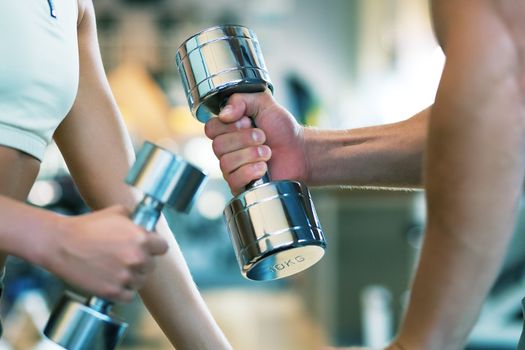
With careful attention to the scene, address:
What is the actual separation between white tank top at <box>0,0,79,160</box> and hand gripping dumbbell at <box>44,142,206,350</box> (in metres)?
0.26

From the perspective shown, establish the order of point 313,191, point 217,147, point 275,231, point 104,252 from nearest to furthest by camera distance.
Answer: point 104,252 → point 275,231 → point 217,147 → point 313,191

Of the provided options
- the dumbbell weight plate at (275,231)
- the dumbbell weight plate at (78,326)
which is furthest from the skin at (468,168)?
the dumbbell weight plate at (78,326)

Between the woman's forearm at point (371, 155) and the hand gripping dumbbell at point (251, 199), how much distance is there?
0.19 m

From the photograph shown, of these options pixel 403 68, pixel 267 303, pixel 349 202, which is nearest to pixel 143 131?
pixel 267 303

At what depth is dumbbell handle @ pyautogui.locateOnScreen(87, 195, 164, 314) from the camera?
580 millimetres

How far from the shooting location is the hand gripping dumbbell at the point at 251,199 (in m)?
0.76

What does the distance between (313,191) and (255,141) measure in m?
5.18

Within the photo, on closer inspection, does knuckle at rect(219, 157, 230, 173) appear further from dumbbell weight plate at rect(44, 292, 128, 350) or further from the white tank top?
dumbbell weight plate at rect(44, 292, 128, 350)

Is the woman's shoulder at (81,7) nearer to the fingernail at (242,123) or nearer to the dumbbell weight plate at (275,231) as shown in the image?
the fingernail at (242,123)

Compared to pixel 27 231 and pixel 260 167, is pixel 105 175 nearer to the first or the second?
pixel 260 167

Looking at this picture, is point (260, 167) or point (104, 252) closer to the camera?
point (104, 252)

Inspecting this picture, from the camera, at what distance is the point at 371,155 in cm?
110

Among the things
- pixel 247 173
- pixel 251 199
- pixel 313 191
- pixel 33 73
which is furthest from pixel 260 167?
pixel 313 191

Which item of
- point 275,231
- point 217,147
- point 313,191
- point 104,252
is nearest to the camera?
point 104,252
